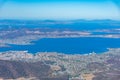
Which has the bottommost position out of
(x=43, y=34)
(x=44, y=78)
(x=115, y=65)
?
(x=44, y=78)

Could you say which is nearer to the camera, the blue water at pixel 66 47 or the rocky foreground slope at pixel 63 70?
the rocky foreground slope at pixel 63 70

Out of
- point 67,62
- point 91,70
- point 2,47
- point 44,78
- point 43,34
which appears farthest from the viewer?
point 43,34

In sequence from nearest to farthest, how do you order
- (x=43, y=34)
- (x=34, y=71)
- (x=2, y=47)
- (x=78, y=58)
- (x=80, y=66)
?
1. (x=34, y=71)
2. (x=80, y=66)
3. (x=78, y=58)
4. (x=2, y=47)
5. (x=43, y=34)

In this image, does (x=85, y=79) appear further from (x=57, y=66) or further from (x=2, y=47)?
(x=2, y=47)

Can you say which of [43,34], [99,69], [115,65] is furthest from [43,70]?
[43,34]

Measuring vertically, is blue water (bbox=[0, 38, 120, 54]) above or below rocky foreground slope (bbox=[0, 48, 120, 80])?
above

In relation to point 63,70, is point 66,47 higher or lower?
higher

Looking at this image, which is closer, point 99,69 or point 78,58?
point 99,69

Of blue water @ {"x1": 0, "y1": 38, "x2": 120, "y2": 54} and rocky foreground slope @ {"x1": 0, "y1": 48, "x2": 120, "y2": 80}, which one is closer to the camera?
rocky foreground slope @ {"x1": 0, "y1": 48, "x2": 120, "y2": 80}

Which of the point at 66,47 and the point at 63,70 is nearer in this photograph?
the point at 63,70

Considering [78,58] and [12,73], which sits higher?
[78,58]

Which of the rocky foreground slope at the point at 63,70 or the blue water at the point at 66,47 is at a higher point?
the blue water at the point at 66,47
